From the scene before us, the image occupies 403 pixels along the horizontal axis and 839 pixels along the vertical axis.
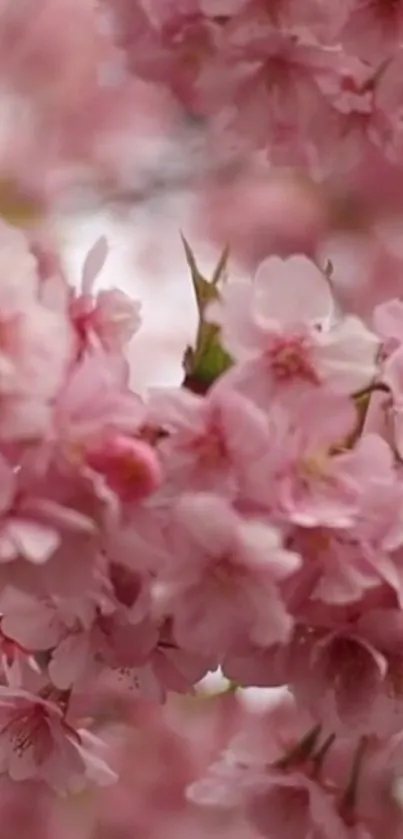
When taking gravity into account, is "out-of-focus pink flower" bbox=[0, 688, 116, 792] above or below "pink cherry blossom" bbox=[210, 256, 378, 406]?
below

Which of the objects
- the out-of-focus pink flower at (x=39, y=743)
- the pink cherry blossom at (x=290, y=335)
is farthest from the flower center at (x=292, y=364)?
the out-of-focus pink flower at (x=39, y=743)

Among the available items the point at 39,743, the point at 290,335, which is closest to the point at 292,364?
the point at 290,335

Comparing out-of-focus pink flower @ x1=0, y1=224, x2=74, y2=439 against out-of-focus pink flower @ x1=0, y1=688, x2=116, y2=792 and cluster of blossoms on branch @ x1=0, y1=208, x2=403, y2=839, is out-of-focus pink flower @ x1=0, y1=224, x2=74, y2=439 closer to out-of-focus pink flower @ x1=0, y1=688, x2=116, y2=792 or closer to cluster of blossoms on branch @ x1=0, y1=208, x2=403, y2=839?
cluster of blossoms on branch @ x1=0, y1=208, x2=403, y2=839

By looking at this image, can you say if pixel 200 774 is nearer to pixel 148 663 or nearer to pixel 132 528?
pixel 148 663

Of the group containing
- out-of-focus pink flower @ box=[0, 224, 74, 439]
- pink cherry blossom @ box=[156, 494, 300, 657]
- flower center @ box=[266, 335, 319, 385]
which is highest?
out-of-focus pink flower @ box=[0, 224, 74, 439]

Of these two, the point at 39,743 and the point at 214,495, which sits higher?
the point at 214,495

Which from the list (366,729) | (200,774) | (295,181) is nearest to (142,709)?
(200,774)

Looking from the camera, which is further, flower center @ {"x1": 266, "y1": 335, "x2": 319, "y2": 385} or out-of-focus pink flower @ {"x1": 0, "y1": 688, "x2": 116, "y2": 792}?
out-of-focus pink flower @ {"x1": 0, "y1": 688, "x2": 116, "y2": 792}

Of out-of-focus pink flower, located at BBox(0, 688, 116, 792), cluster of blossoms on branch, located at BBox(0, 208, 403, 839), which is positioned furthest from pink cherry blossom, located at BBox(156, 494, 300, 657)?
out-of-focus pink flower, located at BBox(0, 688, 116, 792)

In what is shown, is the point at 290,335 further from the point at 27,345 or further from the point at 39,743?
the point at 39,743
